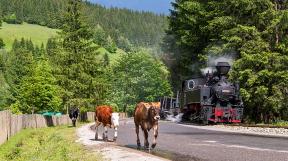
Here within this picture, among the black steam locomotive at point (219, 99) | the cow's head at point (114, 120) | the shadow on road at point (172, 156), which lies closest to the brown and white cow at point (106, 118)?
the cow's head at point (114, 120)

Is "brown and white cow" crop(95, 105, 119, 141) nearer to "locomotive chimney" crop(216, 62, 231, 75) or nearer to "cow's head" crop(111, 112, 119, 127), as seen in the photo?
"cow's head" crop(111, 112, 119, 127)

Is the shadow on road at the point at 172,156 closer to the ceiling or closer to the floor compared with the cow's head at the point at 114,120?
closer to the floor

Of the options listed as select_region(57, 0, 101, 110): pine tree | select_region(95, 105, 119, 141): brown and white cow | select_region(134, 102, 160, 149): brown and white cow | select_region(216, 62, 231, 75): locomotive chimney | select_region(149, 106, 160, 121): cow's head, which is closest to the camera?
select_region(149, 106, 160, 121): cow's head

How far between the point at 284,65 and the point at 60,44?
2958 centimetres

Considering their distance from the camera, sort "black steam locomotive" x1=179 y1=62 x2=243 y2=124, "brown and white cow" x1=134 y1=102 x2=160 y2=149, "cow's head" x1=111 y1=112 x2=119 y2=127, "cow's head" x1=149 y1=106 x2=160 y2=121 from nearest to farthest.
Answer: "cow's head" x1=149 y1=106 x2=160 y2=121 → "brown and white cow" x1=134 y1=102 x2=160 y2=149 → "cow's head" x1=111 y1=112 x2=119 y2=127 → "black steam locomotive" x1=179 y1=62 x2=243 y2=124

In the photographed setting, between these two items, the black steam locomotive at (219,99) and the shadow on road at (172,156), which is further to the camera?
the black steam locomotive at (219,99)

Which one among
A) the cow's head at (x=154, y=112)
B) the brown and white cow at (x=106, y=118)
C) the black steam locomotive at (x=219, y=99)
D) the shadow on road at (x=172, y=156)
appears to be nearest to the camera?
the shadow on road at (x=172, y=156)

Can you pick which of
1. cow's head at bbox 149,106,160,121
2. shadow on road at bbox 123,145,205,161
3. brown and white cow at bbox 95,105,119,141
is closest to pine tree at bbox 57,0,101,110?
brown and white cow at bbox 95,105,119,141

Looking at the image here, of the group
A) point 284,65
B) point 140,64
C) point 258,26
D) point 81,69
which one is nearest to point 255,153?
point 284,65

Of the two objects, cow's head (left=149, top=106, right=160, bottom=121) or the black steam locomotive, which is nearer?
cow's head (left=149, top=106, right=160, bottom=121)

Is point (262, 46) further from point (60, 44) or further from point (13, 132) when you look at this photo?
point (60, 44)

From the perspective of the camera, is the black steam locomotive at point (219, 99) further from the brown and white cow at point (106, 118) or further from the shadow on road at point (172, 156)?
the shadow on road at point (172, 156)

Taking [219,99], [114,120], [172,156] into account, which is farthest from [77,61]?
[172,156]

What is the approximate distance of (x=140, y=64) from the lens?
112 m
